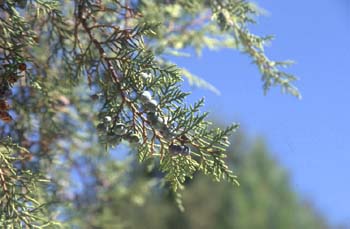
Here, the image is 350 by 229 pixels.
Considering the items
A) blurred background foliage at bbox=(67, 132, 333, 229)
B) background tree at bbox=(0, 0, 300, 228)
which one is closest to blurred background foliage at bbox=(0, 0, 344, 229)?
background tree at bbox=(0, 0, 300, 228)

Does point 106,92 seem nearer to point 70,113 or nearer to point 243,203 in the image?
point 70,113

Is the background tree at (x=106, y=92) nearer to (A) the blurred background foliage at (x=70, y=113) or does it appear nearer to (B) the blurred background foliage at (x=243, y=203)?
(A) the blurred background foliage at (x=70, y=113)

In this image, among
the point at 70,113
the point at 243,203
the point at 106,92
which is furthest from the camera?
the point at 243,203

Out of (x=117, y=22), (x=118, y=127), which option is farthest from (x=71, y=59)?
(x=118, y=127)

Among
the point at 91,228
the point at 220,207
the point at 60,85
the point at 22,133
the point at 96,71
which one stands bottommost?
the point at 220,207

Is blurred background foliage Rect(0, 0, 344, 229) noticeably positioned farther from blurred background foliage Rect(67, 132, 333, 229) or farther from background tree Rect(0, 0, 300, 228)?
blurred background foliage Rect(67, 132, 333, 229)

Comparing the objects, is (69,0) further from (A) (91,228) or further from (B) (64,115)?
(A) (91,228)

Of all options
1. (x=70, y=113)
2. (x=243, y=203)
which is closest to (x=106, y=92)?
(x=70, y=113)

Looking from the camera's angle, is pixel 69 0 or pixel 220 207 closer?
pixel 69 0

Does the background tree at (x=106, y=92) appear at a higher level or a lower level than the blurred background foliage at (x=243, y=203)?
higher

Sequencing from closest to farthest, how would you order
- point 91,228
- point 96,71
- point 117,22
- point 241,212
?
1. point 96,71
2. point 117,22
3. point 91,228
4. point 241,212

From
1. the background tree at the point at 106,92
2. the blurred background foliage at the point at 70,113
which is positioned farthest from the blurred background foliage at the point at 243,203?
the background tree at the point at 106,92
